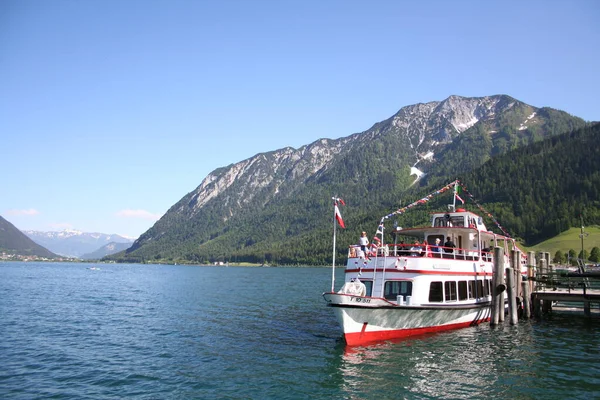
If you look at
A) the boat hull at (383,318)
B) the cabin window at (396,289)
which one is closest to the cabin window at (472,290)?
the boat hull at (383,318)

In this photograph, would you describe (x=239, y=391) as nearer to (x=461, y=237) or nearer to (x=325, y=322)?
(x=325, y=322)

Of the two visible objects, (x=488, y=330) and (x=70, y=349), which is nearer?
(x=70, y=349)

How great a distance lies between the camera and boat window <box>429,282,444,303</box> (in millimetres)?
29344

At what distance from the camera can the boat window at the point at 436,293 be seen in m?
29.3

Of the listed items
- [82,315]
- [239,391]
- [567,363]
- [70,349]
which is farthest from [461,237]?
[82,315]

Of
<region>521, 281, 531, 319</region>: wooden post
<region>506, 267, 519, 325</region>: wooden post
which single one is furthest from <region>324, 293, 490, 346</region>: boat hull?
<region>521, 281, 531, 319</region>: wooden post

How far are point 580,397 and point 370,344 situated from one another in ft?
35.2

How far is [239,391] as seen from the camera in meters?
18.6

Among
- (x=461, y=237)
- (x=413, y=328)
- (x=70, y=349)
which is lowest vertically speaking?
(x=70, y=349)

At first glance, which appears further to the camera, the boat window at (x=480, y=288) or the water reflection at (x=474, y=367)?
the boat window at (x=480, y=288)

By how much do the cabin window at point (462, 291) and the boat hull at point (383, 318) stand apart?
88 centimetres

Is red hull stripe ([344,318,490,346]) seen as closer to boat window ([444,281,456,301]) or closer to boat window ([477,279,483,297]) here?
boat window ([444,281,456,301])

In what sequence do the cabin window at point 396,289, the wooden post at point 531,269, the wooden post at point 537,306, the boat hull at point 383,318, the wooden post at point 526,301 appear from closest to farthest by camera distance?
the boat hull at point 383,318
the cabin window at point 396,289
the wooden post at point 526,301
the wooden post at point 537,306
the wooden post at point 531,269

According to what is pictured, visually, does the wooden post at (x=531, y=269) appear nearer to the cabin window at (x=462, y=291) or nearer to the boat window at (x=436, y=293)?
the cabin window at (x=462, y=291)
